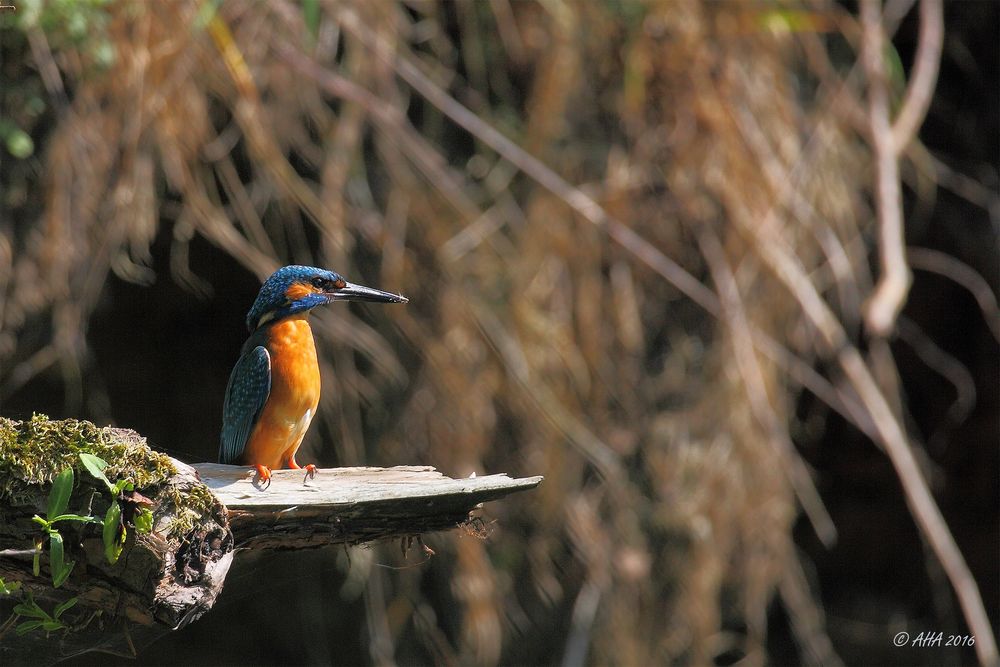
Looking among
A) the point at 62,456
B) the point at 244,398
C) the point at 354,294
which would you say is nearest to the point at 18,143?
the point at 244,398

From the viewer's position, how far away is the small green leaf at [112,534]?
36.5 inches

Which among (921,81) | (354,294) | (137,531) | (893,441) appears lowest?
(893,441)

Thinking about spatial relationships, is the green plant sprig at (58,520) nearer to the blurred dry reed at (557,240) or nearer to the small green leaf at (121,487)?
the small green leaf at (121,487)

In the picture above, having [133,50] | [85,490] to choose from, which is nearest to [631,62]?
[133,50]

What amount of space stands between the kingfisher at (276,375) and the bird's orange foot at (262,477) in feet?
0.43

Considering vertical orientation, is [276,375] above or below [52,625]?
above

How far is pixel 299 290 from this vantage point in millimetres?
1384

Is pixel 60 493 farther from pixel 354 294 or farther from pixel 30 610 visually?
pixel 354 294

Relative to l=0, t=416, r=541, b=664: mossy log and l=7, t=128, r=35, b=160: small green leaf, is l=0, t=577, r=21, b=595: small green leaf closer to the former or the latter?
l=0, t=416, r=541, b=664: mossy log

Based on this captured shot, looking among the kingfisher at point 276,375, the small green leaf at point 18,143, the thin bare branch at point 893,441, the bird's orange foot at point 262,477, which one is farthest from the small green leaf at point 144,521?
the thin bare branch at point 893,441

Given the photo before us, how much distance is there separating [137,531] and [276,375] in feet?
1.76

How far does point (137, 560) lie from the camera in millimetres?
938

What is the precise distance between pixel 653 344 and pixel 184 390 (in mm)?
1478

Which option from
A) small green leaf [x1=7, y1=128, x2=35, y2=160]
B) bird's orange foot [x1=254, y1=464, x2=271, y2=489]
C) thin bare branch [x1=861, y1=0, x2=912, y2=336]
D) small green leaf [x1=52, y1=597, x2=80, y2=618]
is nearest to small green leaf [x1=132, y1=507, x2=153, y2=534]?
small green leaf [x1=52, y1=597, x2=80, y2=618]
